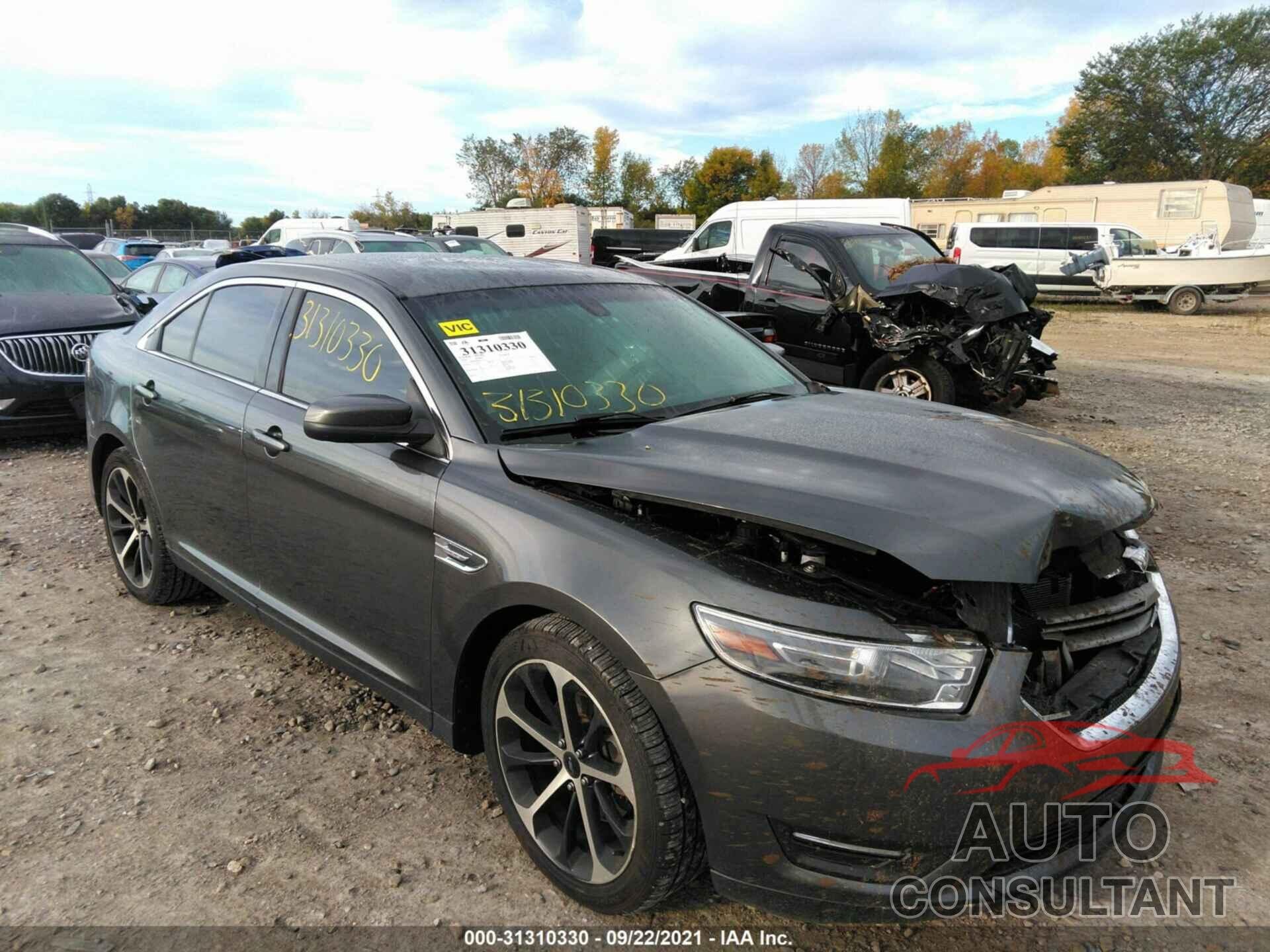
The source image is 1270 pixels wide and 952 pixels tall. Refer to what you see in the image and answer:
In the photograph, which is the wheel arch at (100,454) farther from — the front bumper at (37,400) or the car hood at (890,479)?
the front bumper at (37,400)

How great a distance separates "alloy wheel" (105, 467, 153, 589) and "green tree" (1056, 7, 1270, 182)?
53.8 meters

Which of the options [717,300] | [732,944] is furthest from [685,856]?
[717,300]

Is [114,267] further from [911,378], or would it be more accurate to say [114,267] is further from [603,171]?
[603,171]

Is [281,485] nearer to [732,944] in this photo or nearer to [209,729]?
[209,729]

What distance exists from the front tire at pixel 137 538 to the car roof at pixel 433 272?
110 centimetres

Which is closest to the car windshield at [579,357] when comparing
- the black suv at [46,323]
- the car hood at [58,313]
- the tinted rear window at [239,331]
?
the tinted rear window at [239,331]

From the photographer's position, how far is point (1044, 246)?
21.9m

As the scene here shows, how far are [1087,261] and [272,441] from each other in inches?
859

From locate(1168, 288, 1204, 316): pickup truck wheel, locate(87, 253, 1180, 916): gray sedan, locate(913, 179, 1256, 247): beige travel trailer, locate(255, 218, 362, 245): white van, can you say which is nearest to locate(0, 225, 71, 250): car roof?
locate(87, 253, 1180, 916): gray sedan

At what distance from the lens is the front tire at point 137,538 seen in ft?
13.0

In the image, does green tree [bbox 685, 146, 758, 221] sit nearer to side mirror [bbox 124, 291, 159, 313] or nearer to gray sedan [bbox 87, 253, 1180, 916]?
side mirror [bbox 124, 291, 159, 313]

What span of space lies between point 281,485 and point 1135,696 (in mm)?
2669

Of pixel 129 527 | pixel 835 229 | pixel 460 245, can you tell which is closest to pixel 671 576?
pixel 129 527

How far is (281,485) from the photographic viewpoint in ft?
9.93
